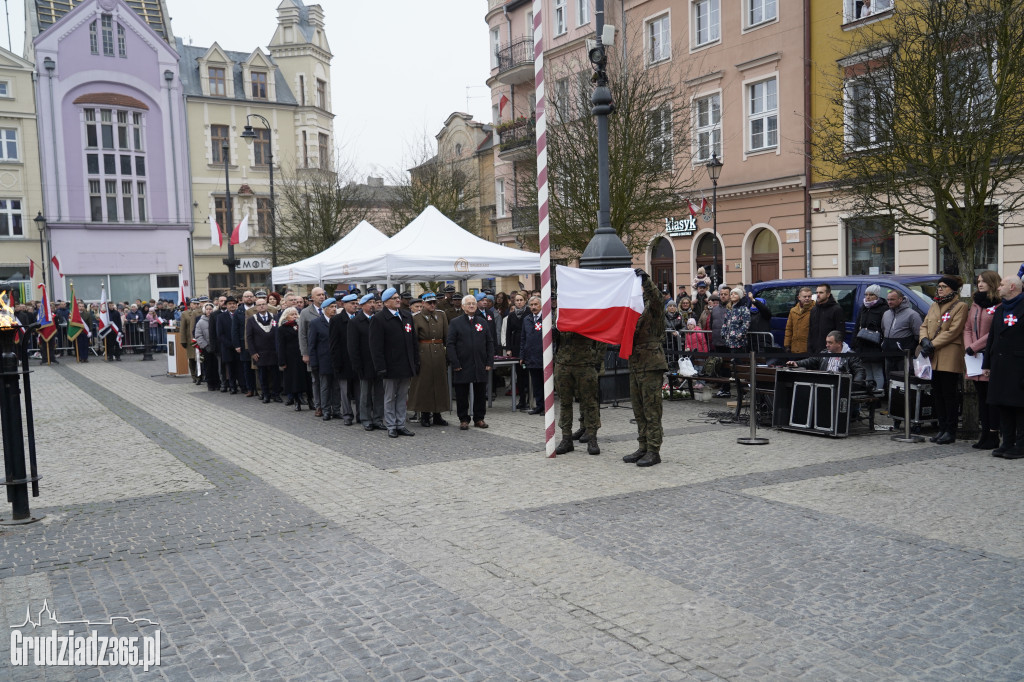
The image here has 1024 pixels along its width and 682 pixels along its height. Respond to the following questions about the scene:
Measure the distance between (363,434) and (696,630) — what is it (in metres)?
7.69

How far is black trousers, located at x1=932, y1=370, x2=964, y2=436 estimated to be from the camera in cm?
993

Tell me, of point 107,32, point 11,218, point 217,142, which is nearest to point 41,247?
point 11,218

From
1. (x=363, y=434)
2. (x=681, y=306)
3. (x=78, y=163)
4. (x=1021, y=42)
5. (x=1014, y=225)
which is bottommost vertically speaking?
(x=363, y=434)

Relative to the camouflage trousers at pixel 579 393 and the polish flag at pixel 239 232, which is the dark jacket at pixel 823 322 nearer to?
the camouflage trousers at pixel 579 393

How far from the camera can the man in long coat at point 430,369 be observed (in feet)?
39.3

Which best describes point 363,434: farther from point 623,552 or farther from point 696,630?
point 696,630

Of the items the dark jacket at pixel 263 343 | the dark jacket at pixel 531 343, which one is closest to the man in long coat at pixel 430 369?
the dark jacket at pixel 531 343

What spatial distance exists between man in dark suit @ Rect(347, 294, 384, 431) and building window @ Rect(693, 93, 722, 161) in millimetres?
18121

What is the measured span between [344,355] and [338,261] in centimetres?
559

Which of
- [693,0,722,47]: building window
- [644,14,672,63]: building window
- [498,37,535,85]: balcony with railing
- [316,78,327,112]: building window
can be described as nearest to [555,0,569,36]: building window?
[498,37,535,85]: balcony with railing

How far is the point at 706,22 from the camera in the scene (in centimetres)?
2741

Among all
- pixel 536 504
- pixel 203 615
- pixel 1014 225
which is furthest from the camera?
pixel 1014 225

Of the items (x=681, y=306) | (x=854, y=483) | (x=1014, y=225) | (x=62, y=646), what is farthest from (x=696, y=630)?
(x=1014, y=225)

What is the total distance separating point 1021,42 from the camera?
13.2 meters
